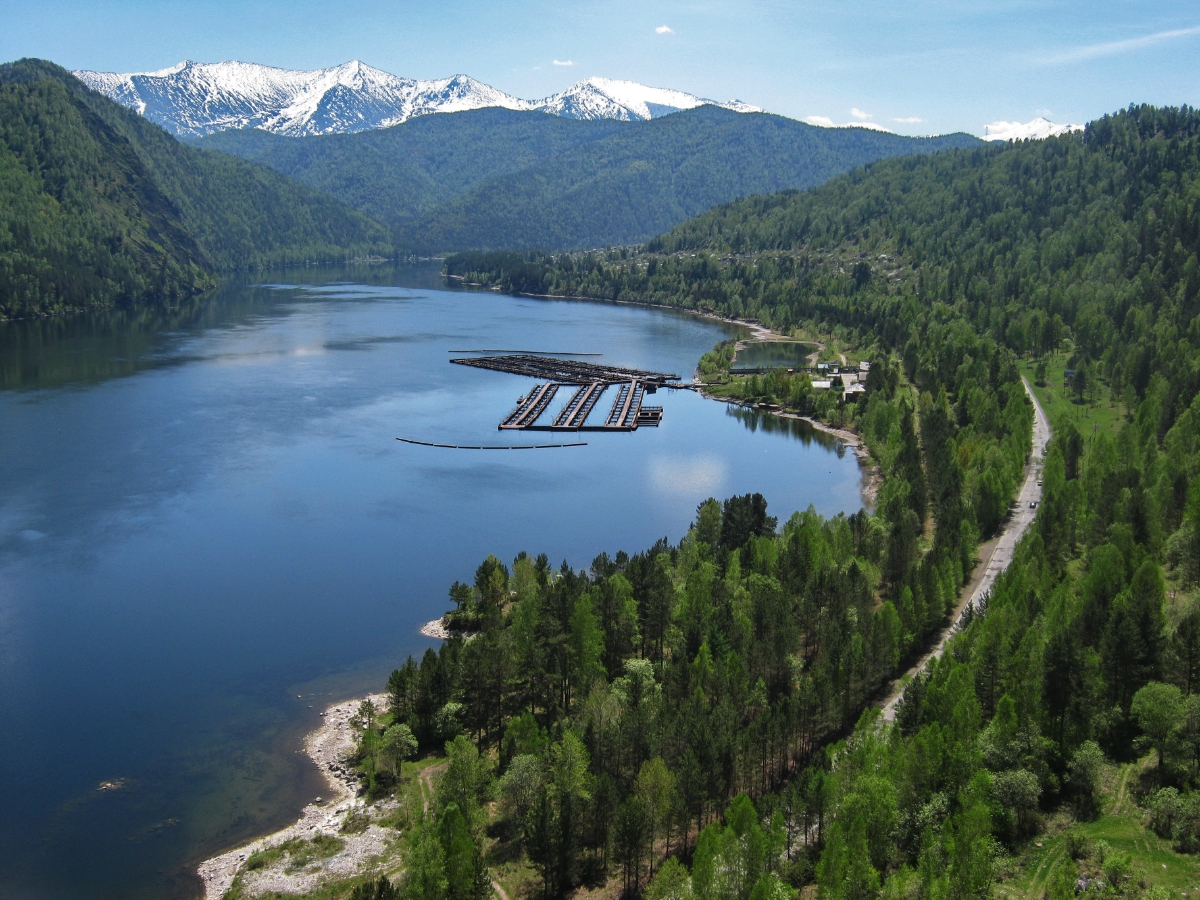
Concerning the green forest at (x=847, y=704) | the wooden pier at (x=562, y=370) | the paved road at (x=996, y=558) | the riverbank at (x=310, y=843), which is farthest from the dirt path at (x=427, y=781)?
the wooden pier at (x=562, y=370)

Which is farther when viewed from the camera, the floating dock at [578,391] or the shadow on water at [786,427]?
the floating dock at [578,391]

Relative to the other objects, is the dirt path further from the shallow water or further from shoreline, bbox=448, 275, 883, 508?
the shallow water

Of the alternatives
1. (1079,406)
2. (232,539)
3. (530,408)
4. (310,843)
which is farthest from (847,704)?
(530,408)

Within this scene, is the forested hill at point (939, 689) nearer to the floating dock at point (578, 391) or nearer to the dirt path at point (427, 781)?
the dirt path at point (427, 781)

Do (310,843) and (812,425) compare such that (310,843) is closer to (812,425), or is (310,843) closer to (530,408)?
(530,408)

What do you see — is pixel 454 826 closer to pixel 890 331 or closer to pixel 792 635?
pixel 792 635

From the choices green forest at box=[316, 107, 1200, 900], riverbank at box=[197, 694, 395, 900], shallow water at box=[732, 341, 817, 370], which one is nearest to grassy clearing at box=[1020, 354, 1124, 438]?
green forest at box=[316, 107, 1200, 900]
